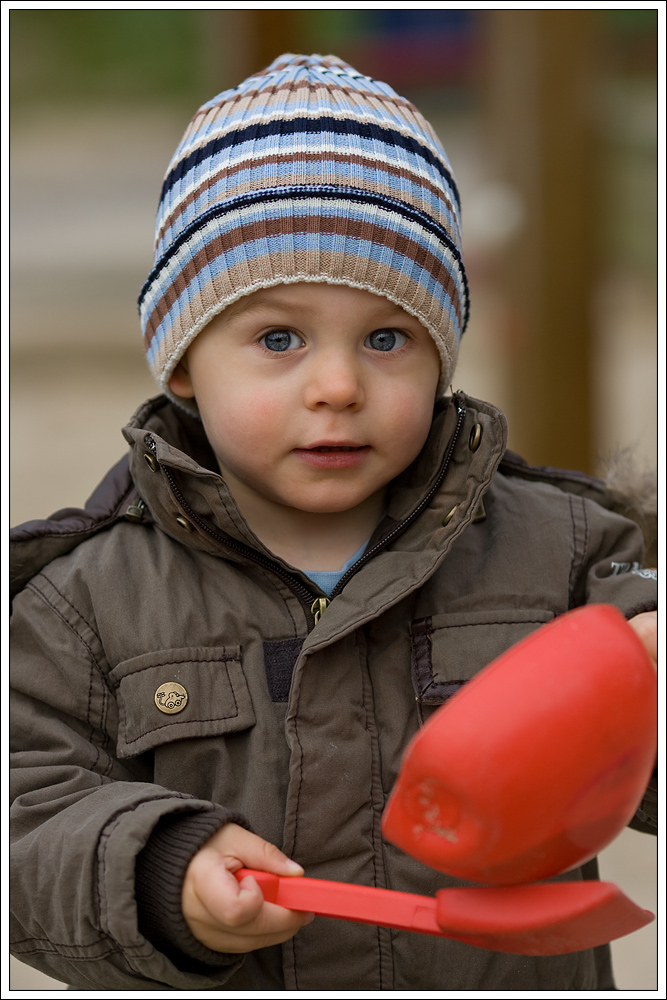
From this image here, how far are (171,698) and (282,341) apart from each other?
0.97 ft

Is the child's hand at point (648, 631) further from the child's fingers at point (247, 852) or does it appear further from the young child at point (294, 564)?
the child's fingers at point (247, 852)

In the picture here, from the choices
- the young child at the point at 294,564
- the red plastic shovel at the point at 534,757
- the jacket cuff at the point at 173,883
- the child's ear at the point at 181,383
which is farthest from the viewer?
the child's ear at the point at 181,383

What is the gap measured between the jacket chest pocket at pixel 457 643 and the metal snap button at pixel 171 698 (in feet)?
0.61

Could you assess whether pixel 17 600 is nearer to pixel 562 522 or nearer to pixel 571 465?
pixel 562 522

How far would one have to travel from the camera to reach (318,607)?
2.81 ft

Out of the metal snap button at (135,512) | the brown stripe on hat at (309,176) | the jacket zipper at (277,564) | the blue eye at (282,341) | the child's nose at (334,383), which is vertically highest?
the brown stripe on hat at (309,176)

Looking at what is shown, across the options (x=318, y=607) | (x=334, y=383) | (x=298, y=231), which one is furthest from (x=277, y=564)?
(x=298, y=231)

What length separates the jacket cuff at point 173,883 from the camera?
0.69 metres

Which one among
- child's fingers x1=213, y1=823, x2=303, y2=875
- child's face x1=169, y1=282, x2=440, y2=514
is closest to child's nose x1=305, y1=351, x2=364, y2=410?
child's face x1=169, y1=282, x2=440, y2=514

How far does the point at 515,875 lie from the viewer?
63 centimetres

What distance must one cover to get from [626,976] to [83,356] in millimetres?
4402

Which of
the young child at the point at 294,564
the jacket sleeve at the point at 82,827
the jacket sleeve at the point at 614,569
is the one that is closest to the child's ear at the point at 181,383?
the young child at the point at 294,564

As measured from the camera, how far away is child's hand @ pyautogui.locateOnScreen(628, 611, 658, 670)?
33.8 inches

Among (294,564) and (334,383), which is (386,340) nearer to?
(334,383)
